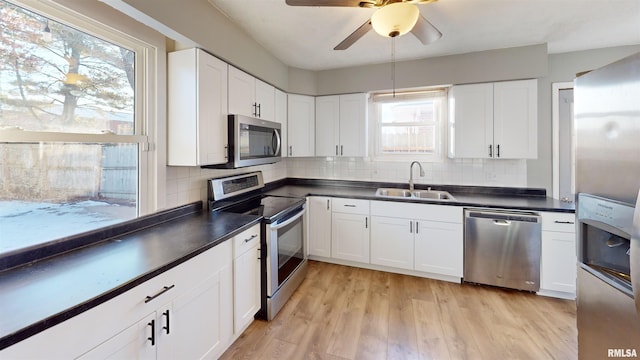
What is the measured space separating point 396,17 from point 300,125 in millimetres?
2133

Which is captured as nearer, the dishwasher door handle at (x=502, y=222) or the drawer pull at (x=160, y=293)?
the drawer pull at (x=160, y=293)

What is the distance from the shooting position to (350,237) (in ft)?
10.0

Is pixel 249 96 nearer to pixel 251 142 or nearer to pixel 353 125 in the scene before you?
pixel 251 142

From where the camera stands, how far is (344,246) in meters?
3.09

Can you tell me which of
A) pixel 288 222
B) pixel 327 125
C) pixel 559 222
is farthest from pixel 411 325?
pixel 327 125

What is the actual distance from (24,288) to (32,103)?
0.86 m

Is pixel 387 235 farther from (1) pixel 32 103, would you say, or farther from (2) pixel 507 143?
(1) pixel 32 103

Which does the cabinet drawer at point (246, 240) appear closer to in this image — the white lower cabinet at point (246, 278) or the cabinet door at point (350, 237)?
the white lower cabinet at point (246, 278)

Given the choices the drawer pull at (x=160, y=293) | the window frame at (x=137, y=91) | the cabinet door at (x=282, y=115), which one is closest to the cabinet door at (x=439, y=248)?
the cabinet door at (x=282, y=115)

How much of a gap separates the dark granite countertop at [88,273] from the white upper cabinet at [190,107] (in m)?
0.53

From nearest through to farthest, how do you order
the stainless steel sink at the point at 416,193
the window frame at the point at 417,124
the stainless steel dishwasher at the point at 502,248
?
1. the stainless steel dishwasher at the point at 502,248
2. the stainless steel sink at the point at 416,193
3. the window frame at the point at 417,124

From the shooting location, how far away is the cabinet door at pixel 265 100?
267 cm

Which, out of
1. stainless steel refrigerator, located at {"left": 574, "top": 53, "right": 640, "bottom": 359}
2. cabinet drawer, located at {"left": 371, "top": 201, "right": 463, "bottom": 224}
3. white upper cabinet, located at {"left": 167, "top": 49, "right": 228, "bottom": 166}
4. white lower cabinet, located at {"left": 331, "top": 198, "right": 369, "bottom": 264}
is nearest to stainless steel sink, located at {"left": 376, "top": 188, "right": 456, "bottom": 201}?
cabinet drawer, located at {"left": 371, "top": 201, "right": 463, "bottom": 224}

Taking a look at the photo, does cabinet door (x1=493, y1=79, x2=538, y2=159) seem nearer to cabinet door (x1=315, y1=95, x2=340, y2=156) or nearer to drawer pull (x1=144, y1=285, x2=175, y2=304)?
cabinet door (x1=315, y1=95, x2=340, y2=156)
